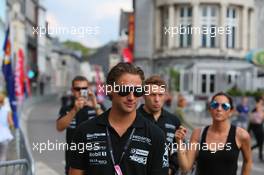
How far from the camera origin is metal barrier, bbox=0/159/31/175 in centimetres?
590

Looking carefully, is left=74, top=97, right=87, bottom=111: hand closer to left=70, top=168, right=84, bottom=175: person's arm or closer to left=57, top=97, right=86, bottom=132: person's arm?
left=57, top=97, right=86, bottom=132: person's arm

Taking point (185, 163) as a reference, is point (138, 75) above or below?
above

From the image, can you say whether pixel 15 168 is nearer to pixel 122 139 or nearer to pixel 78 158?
pixel 78 158

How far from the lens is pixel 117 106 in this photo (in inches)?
155

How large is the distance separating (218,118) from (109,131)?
75.4 inches

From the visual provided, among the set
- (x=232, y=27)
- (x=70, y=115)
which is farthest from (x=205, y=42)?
(x=70, y=115)

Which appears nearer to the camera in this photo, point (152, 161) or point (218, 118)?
point (152, 161)

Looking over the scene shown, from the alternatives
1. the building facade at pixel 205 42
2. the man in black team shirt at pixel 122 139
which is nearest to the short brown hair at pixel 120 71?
the man in black team shirt at pixel 122 139

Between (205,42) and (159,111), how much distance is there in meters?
54.5

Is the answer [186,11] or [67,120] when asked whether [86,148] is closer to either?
[67,120]

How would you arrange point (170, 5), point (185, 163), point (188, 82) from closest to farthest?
point (185, 163) → point (188, 82) → point (170, 5)

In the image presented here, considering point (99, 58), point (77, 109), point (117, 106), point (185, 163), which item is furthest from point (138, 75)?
point (99, 58)

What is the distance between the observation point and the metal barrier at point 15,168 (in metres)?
5.90

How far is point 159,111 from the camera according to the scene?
610 cm
